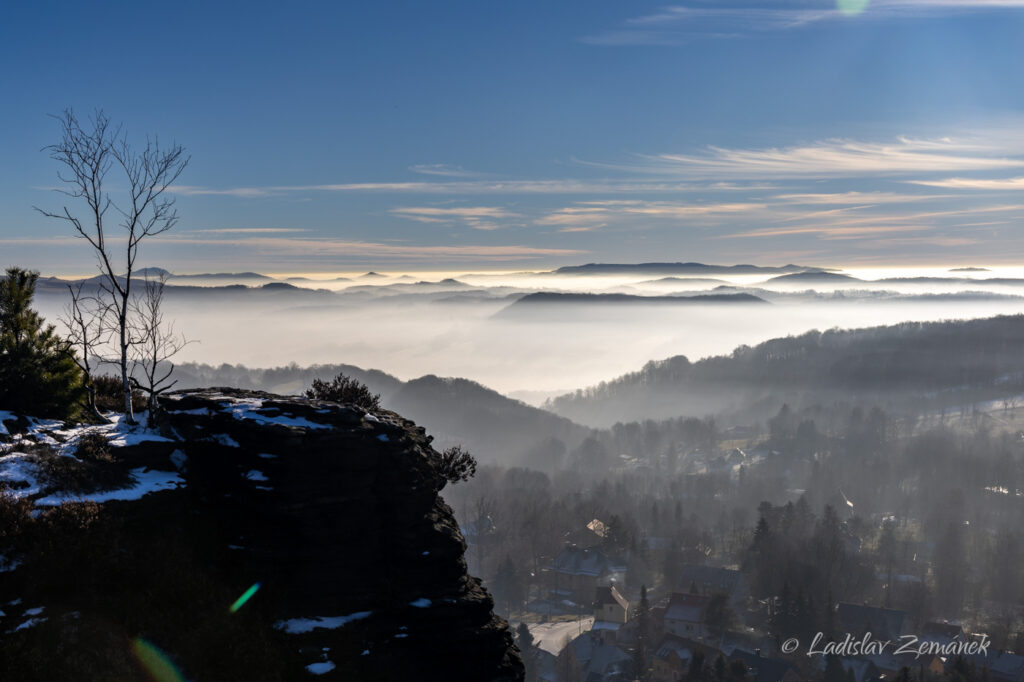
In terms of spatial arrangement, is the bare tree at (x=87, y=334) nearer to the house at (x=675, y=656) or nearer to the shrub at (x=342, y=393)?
the shrub at (x=342, y=393)

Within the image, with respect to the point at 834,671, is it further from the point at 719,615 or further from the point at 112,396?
the point at 112,396

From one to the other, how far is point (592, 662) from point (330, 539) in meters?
47.2

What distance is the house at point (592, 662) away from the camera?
181 feet

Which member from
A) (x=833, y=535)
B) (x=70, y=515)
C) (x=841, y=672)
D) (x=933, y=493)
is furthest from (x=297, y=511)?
(x=933, y=493)

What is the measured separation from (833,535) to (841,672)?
36.6 m

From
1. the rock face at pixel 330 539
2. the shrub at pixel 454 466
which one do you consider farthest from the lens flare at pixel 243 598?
the shrub at pixel 454 466

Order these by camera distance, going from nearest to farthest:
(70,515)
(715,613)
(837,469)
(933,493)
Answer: (70,515), (715,613), (933,493), (837,469)

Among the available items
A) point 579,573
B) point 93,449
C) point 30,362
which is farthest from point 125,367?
point 579,573

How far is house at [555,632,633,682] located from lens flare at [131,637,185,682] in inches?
1798

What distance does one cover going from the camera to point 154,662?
15.0 meters

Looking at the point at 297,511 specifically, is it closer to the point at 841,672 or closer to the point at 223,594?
the point at 223,594

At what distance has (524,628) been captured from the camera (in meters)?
59.8

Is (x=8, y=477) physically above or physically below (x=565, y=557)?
above

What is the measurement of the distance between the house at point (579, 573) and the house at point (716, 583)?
366 inches
